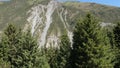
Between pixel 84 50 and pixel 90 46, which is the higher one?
pixel 90 46

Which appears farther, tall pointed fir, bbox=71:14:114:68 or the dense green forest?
the dense green forest

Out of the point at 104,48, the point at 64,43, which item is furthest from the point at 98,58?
the point at 64,43

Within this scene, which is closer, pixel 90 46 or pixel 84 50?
pixel 90 46

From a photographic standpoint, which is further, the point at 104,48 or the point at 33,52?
the point at 33,52

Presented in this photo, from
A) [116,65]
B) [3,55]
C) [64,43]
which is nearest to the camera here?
[116,65]

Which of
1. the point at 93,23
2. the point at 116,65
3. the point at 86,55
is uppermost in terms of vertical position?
the point at 93,23

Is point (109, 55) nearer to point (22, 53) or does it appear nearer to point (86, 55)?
point (86, 55)

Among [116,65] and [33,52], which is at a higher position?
[33,52]

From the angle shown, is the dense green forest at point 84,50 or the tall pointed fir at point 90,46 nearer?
the tall pointed fir at point 90,46
